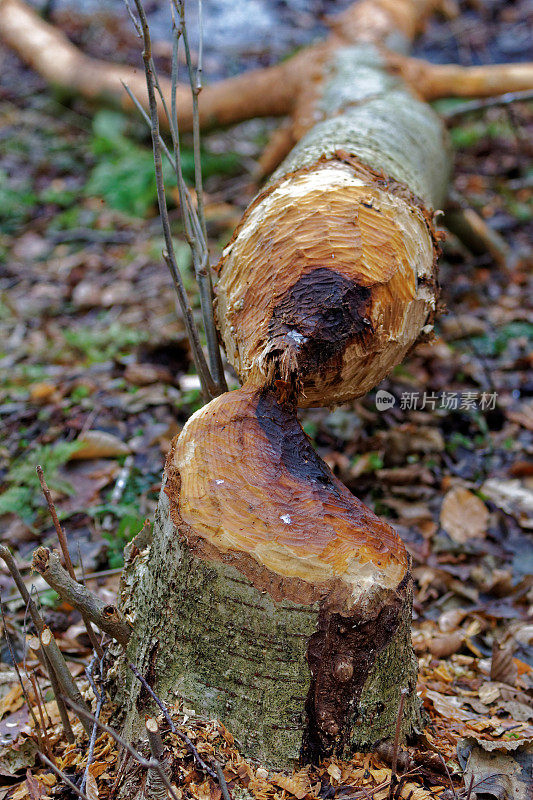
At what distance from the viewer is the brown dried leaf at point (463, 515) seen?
2826mm

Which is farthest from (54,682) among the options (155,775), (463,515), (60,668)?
(463,515)

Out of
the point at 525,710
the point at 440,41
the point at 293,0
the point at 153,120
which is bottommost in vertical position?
the point at 525,710

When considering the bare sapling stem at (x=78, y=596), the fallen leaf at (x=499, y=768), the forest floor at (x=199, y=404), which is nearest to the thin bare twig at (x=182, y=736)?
the forest floor at (x=199, y=404)

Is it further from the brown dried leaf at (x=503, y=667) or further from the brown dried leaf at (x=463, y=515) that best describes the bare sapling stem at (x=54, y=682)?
the brown dried leaf at (x=463, y=515)

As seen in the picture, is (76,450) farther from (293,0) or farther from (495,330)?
(293,0)

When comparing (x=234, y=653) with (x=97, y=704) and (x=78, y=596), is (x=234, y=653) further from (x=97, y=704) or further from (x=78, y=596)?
(x=97, y=704)

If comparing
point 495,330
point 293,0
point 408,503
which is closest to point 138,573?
point 408,503

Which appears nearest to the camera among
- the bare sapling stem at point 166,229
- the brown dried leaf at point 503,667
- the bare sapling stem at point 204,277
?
the bare sapling stem at point 166,229

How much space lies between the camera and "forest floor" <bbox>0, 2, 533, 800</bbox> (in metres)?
1.85

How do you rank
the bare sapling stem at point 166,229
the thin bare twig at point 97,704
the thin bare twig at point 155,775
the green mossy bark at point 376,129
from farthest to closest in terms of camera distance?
the green mossy bark at point 376,129 < the bare sapling stem at point 166,229 < the thin bare twig at point 97,704 < the thin bare twig at point 155,775

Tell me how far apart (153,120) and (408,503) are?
6.58 ft

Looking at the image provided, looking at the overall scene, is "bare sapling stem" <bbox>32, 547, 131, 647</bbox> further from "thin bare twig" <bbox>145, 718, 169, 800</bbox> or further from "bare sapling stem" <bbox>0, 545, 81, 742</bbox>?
"thin bare twig" <bbox>145, 718, 169, 800</bbox>

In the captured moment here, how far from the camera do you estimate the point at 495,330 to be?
4066mm

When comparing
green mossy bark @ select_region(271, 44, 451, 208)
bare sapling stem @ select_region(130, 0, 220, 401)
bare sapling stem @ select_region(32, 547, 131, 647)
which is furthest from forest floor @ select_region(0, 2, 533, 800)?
green mossy bark @ select_region(271, 44, 451, 208)
